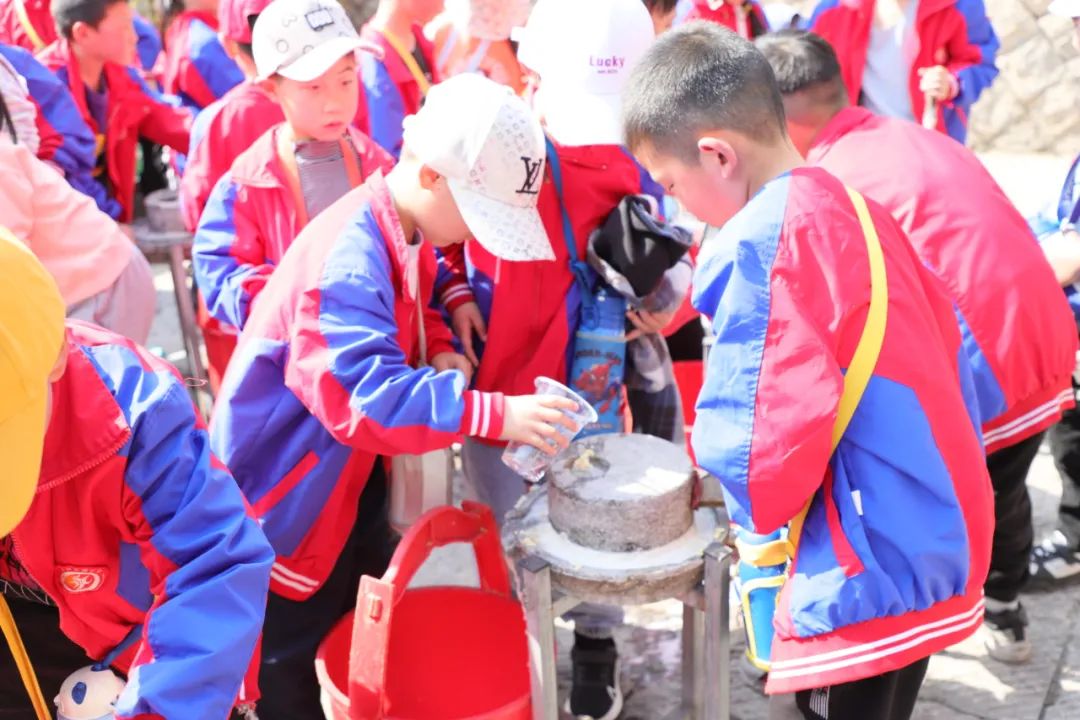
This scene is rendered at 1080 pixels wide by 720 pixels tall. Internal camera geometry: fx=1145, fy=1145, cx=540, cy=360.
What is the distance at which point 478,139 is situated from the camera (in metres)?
2.20

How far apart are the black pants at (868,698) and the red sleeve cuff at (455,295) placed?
113 centimetres

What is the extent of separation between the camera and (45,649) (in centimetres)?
190

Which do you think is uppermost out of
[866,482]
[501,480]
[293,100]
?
[293,100]

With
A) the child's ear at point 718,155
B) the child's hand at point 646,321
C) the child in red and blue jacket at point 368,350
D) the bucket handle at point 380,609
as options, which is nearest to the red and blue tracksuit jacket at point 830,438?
the child's ear at point 718,155

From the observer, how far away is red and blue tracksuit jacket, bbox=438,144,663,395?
8.56ft

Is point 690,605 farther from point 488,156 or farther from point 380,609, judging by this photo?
point 488,156

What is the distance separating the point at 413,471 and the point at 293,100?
119 cm

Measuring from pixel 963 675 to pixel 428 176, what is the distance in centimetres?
205

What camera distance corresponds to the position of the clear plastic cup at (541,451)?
7.26 ft

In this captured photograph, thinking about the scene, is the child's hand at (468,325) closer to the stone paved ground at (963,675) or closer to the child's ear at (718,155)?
the child's ear at (718,155)

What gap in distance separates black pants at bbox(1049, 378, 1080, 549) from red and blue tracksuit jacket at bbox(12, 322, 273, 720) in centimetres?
263

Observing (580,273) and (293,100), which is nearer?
(580,273)

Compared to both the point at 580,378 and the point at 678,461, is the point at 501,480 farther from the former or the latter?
the point at 678,461

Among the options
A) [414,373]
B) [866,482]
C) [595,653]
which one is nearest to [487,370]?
[414,373]
